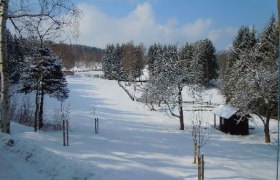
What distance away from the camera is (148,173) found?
1529 cm

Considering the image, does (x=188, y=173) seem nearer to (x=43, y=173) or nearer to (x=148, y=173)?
(x=148, y=173)

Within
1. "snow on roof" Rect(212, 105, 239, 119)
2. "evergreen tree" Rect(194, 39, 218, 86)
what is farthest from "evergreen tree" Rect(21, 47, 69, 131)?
"evergreen tree" Rect(194, 39, 218, 86)

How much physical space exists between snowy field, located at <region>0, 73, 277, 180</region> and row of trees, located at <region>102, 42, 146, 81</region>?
4196cm

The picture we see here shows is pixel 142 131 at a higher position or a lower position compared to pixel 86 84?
lower

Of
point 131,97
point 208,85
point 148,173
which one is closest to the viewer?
point 148,173

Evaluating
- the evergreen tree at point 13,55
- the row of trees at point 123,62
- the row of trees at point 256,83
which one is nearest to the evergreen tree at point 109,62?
the row of trees at point 123,62

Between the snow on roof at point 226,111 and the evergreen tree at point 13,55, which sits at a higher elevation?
the evergreen tree at point 13,55

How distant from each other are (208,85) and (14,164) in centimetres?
7202

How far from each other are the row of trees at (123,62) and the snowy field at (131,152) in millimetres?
41957

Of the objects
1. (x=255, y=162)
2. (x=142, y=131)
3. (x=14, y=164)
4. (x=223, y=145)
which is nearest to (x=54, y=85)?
(x=142, y=131)

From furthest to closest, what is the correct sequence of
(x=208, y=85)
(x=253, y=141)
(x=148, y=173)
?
1. (x=208, y=85)
2. (x=253, y=141)
3. (x=148, y=173)

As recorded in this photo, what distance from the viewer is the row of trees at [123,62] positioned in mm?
95750

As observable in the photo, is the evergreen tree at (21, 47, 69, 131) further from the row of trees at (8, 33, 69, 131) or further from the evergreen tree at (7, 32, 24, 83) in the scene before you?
the evergreen tree at (7, 32, 24, 83)

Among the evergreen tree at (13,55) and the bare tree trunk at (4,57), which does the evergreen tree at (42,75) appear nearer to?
the evergreen tree at (13,55)
